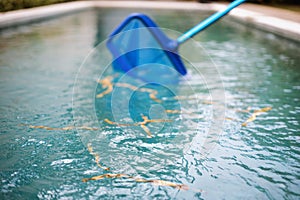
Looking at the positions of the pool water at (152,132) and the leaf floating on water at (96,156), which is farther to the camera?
the leaf floating on water at (96,156)

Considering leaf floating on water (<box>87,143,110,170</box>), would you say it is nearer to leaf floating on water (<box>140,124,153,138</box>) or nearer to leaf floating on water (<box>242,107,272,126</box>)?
leaf floating on water (<box>140,124,153,138</box>)

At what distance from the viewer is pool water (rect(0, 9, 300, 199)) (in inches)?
97.6

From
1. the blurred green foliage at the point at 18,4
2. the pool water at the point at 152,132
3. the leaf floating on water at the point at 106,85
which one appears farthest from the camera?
the blurred green foliage at the point at 18,4

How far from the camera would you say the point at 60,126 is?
136 inches

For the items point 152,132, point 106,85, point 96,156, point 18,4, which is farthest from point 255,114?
point 18,4

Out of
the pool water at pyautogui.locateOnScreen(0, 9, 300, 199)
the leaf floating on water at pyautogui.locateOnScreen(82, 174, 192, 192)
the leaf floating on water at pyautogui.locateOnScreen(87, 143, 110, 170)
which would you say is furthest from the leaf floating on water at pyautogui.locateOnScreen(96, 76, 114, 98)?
the leaf floating on water at pyautogui.locateOnScreen(82, 174, 192, 192)

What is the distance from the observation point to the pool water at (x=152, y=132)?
2.48 metres

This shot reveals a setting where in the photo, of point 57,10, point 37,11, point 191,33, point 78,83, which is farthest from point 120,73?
point 57,10

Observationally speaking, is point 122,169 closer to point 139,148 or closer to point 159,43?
point 139,148

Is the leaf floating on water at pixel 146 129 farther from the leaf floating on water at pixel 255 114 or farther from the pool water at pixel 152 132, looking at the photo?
the leaf floating on water at pixel 255 114

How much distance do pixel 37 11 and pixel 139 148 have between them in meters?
8.58

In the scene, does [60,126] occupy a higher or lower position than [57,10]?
lower

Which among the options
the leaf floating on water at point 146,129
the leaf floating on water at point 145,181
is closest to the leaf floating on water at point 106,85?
the leaf floating on water at point 146,129

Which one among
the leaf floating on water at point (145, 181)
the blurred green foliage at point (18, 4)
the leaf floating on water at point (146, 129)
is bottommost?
the leaf floating on water at point (145, 181)
